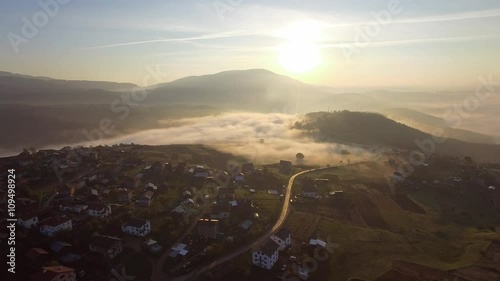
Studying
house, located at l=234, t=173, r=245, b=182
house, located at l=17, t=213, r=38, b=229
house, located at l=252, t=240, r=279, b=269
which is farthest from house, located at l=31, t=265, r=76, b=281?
house, located at l=234, t=173, r=245, b=182

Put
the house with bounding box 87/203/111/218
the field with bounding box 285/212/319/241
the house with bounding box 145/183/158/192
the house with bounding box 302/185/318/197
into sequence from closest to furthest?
the field with bounding box 285/212/319/241, the house with bounding box 87/203/111/218, the house with bounding box 145/183/158/192, the house with bounding box 302/185/318/197

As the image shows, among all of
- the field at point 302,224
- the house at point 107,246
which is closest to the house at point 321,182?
the field at point 302,224

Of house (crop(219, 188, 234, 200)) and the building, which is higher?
house (crop(219, 188, 234, 200))

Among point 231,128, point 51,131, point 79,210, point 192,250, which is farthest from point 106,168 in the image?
point 51,131

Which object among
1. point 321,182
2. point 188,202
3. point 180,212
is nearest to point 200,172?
point 188,202

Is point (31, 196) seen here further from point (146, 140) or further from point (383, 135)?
point (383, 135)

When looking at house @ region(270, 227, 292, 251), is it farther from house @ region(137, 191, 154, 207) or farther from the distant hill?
the distant hill
